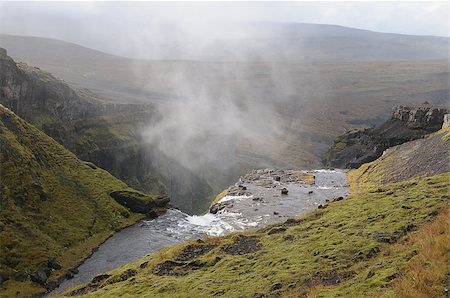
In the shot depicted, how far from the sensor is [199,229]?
108m

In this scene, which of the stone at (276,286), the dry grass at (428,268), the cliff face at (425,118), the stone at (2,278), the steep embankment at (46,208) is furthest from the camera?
the cliff face at (425,118)

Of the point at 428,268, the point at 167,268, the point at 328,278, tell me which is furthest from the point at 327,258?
the point at 167,268

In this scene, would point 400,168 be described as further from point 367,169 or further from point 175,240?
point 175,240

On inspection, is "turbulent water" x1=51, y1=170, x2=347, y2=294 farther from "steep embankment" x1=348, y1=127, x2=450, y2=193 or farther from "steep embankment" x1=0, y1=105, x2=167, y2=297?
"steep embankment" x1=348, y1=127, x2=450, y2=193

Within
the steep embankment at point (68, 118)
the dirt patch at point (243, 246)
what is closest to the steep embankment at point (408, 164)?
the dirt patch at point (243, 246)

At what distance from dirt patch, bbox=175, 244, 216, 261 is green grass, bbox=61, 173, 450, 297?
988mm

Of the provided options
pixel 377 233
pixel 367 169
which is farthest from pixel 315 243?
pixel 367 169

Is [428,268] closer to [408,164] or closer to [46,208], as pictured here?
[46,208]

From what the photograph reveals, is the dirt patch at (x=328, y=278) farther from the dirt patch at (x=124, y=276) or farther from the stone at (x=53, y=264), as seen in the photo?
the stone at (x=53, y=264)

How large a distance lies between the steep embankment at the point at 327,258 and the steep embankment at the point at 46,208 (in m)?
29.5

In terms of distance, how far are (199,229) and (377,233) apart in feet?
235

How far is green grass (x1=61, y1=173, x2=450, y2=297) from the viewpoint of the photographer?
31.0m

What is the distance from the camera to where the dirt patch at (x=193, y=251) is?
54.1m

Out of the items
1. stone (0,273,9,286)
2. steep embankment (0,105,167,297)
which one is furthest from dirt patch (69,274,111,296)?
stone (0,273,9,286)
